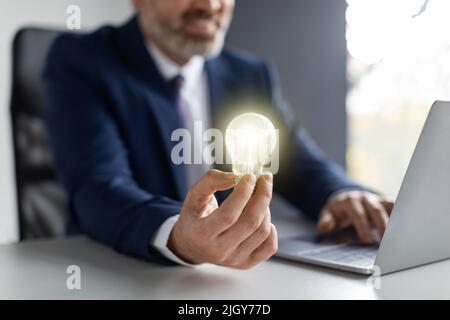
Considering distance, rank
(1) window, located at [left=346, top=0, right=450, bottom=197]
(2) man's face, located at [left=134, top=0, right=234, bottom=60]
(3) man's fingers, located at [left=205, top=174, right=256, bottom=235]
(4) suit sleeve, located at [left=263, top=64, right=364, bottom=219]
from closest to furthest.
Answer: (3) man's fingers, located at [left=205, top=174, right=256, bottom=235] < (4) suit sleeve, located at [left=263, top=64, right=364, bottom=219] < (2) man's face, located at [left=134, top=0, right=234, bottom=60] < (1) window, located at [left=346, top=0, right=450, bottom=197]

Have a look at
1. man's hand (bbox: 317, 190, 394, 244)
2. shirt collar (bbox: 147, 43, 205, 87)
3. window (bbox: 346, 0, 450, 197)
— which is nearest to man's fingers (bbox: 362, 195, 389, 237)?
man's hand (bbox: 317, 190, 394, 244)

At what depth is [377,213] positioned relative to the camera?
2.30ft

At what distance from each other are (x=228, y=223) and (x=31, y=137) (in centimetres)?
77

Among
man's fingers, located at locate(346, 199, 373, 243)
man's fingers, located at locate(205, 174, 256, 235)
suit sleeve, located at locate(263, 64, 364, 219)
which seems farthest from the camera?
suit sleeve, located at locate(263, 64, 364, 219)

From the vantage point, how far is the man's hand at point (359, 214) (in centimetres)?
68

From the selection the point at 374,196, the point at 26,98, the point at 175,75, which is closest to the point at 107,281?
the point at 374,196

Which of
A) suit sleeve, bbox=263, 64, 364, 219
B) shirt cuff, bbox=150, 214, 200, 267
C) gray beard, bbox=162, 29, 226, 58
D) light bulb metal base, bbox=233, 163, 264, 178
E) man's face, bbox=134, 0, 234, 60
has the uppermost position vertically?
man's face, bbox=134, 0, 234, 60

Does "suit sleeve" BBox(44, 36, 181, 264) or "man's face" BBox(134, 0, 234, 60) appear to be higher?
"man's face" BBox(134, 0, 234, 60)

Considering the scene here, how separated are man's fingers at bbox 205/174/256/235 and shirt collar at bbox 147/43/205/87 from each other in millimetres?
593

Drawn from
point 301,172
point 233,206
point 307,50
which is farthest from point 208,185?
point 307,50

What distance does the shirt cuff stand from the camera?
54cm

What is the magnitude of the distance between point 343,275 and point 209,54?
656mm

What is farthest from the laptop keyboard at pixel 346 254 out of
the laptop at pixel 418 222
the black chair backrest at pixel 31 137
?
the black chair backrest at pixel 31 137

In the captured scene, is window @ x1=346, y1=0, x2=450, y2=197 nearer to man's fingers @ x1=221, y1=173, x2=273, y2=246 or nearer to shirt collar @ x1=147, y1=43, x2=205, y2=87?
shirt collar @ x1=147, y1=43, x2=205, y2=87
